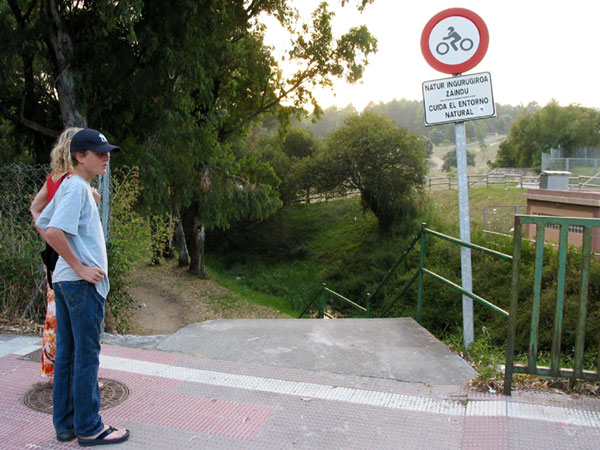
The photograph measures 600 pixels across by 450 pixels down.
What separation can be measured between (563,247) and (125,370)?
11.2 feet

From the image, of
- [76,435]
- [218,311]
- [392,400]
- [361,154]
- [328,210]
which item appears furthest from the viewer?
[328,210]

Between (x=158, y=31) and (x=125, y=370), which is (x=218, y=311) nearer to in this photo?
(x=158, y=31)

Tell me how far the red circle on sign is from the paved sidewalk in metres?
2.74

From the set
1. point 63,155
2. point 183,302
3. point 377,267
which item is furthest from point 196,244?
point 63,155

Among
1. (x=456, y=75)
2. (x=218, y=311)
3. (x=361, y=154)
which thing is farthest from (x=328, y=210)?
(x=456, y=75)

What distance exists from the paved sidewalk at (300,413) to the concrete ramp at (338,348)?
0.16m

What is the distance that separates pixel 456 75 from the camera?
15.0ft

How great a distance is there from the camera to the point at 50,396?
3584 mm

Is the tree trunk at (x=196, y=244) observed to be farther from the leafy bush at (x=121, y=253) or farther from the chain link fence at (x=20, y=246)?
the chain link fence at (x=20, y=246)

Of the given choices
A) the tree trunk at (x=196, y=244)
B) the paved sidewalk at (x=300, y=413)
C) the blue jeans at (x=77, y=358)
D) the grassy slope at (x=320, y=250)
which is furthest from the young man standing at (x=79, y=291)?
the tree trunk at (x=196, y=244)

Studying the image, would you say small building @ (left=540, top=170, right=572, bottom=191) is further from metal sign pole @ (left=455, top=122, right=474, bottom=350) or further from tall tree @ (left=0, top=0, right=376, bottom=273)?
metal sign pole @ (left=455, top=122, right=474, bottom=350)

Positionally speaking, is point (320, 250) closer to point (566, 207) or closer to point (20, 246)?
point (566, 207)

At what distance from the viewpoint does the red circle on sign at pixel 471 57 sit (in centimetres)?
444

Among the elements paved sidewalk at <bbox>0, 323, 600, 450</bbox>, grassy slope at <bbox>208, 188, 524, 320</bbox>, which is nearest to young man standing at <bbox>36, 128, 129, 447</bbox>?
paved sidewalk at <bbox>0, 323, 600, 450</bbox>
